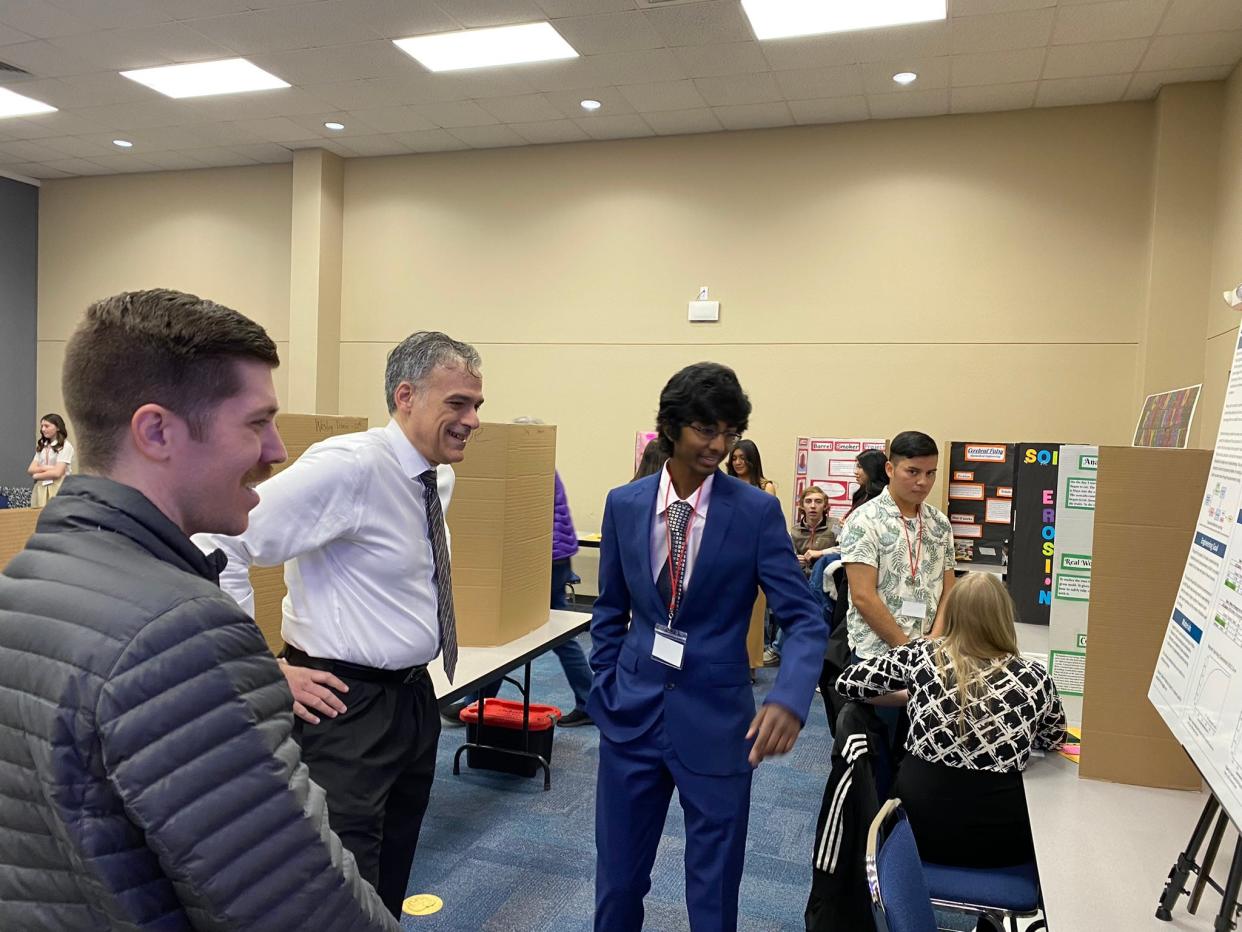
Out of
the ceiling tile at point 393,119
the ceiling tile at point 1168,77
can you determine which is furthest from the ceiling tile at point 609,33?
the ceiling tile at point 1168,77

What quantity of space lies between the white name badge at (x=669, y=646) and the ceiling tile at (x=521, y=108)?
196 inches

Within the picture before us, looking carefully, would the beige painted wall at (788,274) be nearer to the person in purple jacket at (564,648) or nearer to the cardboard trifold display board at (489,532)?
the person in purple jacket at (564,648)

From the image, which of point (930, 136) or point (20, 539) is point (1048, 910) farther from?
point (930, 136)

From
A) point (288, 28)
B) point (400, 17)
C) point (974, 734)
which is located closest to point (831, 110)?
point (400, 17)

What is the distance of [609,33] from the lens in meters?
4.87

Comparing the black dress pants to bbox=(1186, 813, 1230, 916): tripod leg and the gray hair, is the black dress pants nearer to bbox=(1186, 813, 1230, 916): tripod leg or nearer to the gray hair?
the gray hair

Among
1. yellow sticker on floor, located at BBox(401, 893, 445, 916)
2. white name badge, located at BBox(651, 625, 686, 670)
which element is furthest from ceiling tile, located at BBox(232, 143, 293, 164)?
white name badge, located at BBox(651, 625, 686, 670)

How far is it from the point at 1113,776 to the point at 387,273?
676 cm

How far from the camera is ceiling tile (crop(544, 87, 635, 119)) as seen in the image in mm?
5770

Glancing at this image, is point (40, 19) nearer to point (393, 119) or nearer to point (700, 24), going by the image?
point (393, 119)

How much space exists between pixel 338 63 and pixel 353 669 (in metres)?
4.92

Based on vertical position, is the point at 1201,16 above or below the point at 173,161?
above

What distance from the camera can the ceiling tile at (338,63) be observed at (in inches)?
205

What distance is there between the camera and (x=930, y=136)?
6.04 m
